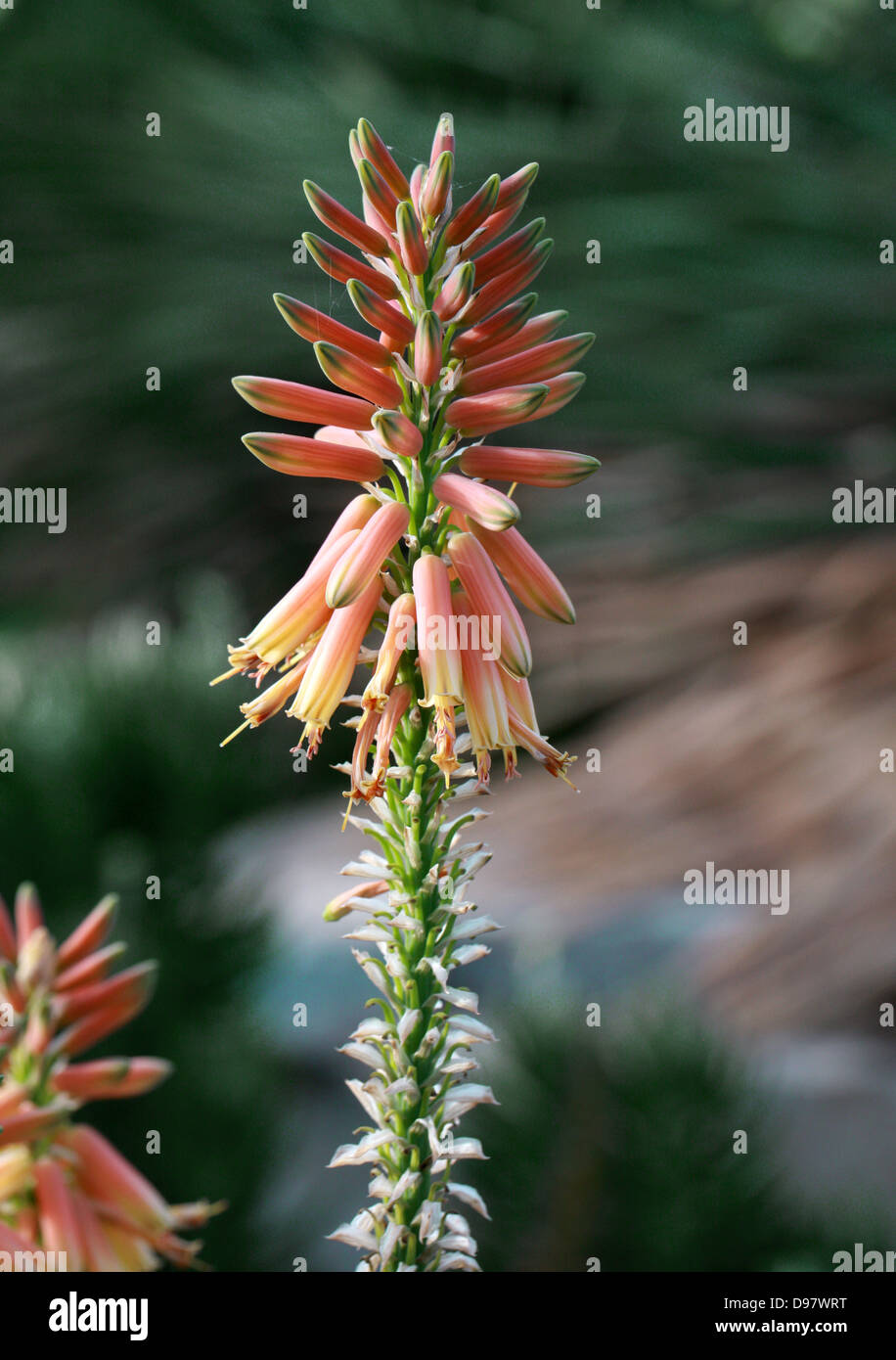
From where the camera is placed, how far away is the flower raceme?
29cm

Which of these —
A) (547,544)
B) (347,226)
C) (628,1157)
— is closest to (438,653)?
(347,226)

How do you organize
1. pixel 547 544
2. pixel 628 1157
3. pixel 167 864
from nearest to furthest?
pixel 628 1157 < pixel 167 864 < pixel 547 544

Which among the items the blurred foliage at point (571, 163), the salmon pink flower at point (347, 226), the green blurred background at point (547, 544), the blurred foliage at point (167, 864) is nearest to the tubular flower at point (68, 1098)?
the salmon pink flower at point (347, 226)

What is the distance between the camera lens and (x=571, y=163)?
1.33 metres

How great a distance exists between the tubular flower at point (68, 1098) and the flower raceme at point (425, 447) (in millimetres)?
85

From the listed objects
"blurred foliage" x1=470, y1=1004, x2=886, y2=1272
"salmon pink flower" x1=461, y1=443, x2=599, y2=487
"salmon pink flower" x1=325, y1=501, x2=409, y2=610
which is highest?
"salmon pink flower" x1=461, y1=443, x2=599, y2=487

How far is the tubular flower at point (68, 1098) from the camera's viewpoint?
0.77ft

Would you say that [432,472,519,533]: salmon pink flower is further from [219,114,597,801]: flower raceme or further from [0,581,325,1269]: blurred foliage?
[0,581,325,1269]: blurred foliage

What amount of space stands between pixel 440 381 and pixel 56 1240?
0.23 meters

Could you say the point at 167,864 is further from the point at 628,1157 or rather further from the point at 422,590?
the point at 422,590

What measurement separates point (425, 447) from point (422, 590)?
42 millimetres

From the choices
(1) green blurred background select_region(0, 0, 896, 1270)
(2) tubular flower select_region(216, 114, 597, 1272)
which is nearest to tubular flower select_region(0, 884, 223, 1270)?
(2) tubular flower select_region(216, 114, 597, 1272)

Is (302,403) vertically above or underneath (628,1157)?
above

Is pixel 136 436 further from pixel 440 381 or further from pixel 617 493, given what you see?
pixel 440 381
